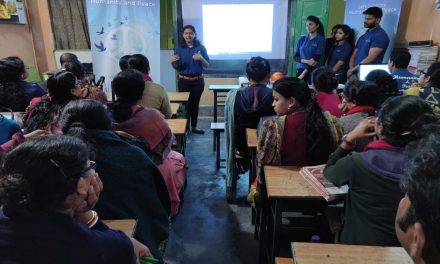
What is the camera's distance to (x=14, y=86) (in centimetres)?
251

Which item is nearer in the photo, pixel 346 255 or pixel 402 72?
pixel 346 255

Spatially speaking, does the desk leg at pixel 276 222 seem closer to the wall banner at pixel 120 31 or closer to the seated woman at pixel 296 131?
the seated woman at pixel 296 131

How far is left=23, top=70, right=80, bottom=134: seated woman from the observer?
72.2 inches

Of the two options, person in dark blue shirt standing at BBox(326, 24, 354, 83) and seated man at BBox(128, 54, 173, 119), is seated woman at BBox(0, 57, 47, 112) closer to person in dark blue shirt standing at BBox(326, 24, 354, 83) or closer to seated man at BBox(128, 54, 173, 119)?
seated man at BBox(128, 54, 173, 119)

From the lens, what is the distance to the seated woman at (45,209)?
0.68 metres

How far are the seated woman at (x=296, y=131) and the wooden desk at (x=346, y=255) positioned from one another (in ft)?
2.55

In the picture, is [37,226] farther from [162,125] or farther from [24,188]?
[162,125]

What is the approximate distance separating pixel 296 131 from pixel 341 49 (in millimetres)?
3223

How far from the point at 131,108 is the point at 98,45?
3118 millimetres

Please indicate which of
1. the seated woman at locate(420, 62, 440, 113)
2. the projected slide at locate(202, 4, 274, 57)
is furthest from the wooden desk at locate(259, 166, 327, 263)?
the projected slide at locate(202, 4, 274, 57)

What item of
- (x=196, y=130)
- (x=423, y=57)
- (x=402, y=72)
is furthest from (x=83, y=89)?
(x=423, y=57)

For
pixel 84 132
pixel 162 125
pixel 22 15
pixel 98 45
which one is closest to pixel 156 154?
pixel 162 125

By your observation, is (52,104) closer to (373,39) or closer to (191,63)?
(191,63)

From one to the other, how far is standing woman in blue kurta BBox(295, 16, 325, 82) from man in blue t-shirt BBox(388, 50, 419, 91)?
129 cm
